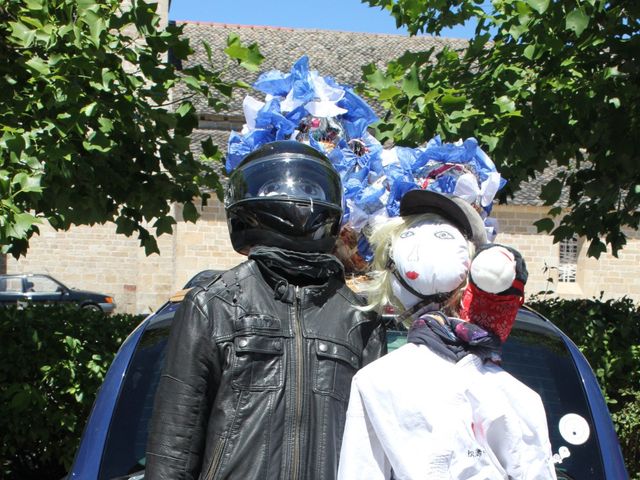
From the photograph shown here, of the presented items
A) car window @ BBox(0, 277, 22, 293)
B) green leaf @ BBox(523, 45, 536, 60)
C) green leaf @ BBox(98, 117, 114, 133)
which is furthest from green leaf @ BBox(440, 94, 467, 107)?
car window @ BBox(0, 277, 22, 293)

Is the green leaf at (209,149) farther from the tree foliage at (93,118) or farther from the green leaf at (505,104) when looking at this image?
the green leaf at (505,104)

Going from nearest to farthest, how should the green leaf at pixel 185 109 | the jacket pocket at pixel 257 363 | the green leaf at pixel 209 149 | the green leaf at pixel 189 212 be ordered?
the jacket pocket at pixel 257 363
the green leaf at pixel 185 109
the green leaf at pixel 189 212
the green leaf at pixel 209 149

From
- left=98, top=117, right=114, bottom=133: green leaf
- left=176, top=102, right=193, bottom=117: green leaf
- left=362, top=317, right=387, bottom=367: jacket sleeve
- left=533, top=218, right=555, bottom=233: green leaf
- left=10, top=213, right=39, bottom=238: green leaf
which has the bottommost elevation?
left=362, top=317, right=387, bottom=367: jacket sleeve

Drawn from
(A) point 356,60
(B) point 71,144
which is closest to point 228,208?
(B) point 71,144

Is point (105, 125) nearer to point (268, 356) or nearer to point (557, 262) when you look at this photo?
point (268, 356)

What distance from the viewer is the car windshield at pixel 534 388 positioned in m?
3.03

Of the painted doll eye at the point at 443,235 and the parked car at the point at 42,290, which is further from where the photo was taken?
the parked car at the point at 42,290

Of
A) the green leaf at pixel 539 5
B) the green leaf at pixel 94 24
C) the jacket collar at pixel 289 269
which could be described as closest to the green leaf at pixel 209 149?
the green leaf at pixel 94 24

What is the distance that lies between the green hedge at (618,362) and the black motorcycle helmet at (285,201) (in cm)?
340

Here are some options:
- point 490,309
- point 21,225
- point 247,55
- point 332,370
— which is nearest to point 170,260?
point 247,55

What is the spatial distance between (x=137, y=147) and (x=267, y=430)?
3.88 meters

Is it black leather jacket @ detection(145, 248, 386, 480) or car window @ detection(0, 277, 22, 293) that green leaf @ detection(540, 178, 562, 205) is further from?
car window @ detection(0, 277, 22, 293)

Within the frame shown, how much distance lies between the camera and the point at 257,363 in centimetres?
Answer: 218

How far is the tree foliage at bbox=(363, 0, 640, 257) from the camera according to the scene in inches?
213
